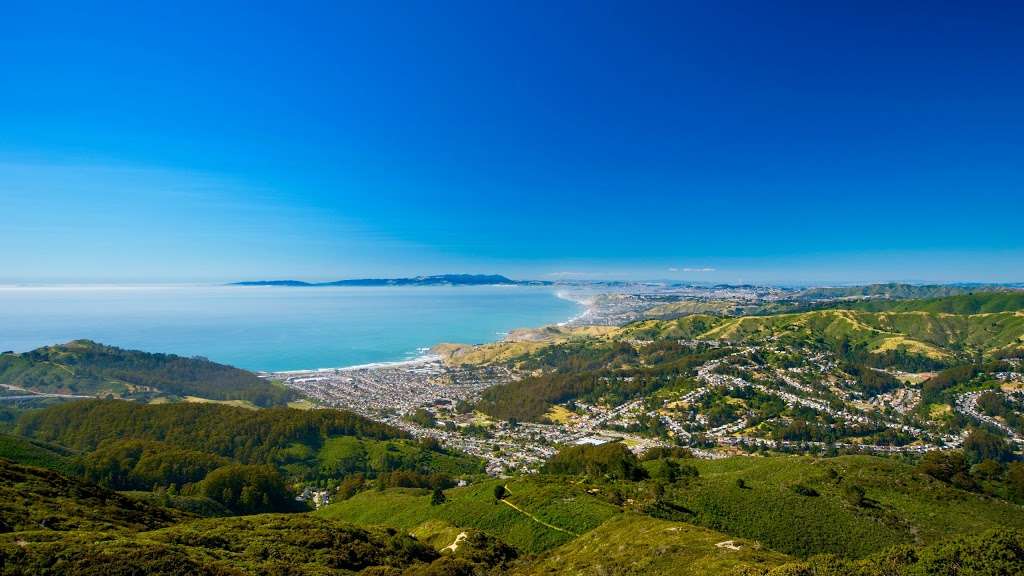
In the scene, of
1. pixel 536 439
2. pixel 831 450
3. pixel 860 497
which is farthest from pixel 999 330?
Result: pixel 860 497

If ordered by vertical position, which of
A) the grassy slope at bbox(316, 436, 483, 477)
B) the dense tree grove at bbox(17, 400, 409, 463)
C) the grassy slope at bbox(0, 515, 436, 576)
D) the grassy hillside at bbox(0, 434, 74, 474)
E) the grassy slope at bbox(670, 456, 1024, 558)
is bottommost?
the grassy slope at bbox(316, 436, 483, 477)

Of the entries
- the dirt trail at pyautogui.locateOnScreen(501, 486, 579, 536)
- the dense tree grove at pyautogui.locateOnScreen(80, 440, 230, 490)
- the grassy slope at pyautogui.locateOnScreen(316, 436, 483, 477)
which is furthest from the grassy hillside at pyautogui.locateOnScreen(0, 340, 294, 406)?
the dirt trail at pyautogui.locateOnScreen(501, 486, 579, 536)

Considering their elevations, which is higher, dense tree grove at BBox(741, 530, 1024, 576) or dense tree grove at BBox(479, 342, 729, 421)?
dense tree grove at BBox(741, 530, 1024, 576)

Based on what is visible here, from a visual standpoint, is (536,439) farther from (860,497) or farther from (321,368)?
(321,368)

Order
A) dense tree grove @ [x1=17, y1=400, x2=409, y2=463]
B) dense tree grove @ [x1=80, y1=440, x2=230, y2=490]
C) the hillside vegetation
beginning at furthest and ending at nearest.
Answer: dense tree grove @ [x1=17, y1=400, x2=409, y2=463], dense tree grove @ [x1=80, y1=440, x2=230, y2=490], the hillside vegetation

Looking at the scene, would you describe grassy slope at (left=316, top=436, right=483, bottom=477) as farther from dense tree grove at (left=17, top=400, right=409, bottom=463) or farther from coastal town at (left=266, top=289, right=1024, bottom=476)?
coastal town at (left=266, top=289, right=1024, bottom=476)

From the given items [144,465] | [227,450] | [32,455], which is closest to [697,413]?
[227,450]
